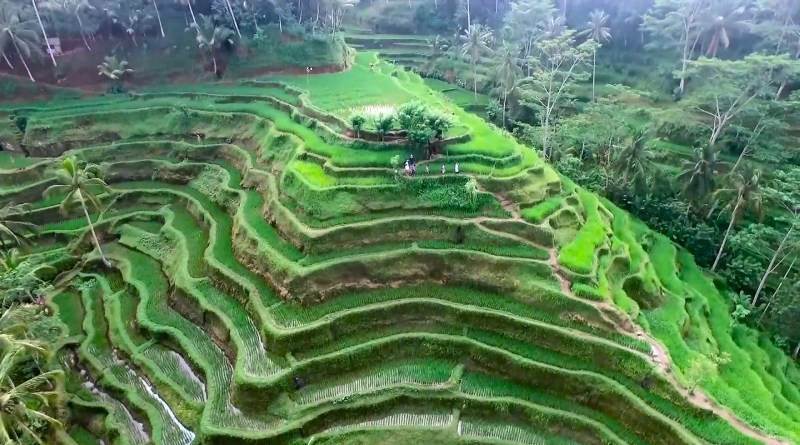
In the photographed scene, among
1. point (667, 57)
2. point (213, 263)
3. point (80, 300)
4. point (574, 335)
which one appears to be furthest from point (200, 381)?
point (667, 57)

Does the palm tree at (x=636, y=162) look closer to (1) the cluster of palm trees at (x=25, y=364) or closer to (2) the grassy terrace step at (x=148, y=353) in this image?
(2) the grassy terrace step at (x=148, y=353)

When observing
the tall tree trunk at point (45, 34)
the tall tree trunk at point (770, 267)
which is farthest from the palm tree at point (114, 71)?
the tall tree trunk at point (770, 267)

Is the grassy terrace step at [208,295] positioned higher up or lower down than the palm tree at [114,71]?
lower down

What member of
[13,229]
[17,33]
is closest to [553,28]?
[17,33]

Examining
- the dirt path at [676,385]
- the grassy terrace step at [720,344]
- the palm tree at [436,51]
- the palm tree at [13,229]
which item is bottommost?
the grassy terrace step at [720,344]

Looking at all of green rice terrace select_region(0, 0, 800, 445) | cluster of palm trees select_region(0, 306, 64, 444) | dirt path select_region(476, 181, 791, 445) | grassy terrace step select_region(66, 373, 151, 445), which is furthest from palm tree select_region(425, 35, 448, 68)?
cluster of palm trees select_region(0, 306, 64, 444)

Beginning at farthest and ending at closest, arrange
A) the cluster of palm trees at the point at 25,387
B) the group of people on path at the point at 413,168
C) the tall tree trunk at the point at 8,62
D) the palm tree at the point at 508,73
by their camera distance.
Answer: the palm tree at the point at 508,73
the tall tree trunk at the point at 8,62
the group of people on path at the point at 413,168
the cluster of palm trees at the point at 25,387

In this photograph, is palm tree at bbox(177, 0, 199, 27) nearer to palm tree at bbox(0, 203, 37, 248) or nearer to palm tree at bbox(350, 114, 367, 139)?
palm tree at bbox(0, 203, 37, 248)
